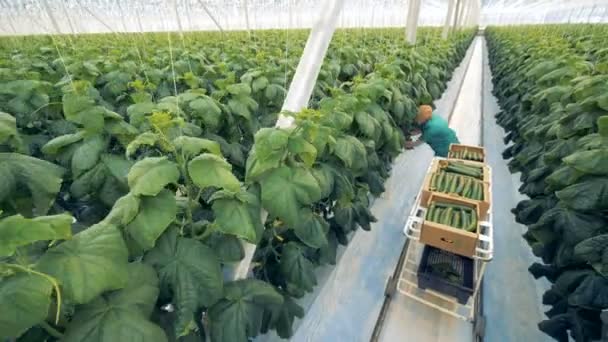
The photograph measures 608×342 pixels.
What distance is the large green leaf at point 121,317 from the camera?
3.17 ft

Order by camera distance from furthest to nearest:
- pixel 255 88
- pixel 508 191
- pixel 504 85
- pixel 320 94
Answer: pixel 504 85 < pixel 508 191 < pixel 320 94 < pixel 255 88

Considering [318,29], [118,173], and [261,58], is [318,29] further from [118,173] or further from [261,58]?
[261,58]

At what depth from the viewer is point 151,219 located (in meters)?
1.15

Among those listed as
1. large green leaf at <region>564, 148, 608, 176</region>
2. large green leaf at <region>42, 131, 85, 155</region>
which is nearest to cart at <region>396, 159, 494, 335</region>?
large green leaf at <region>564, 148, 608, 176</region>

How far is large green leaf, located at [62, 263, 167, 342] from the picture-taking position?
97cm

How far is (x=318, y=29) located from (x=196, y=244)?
1.72m

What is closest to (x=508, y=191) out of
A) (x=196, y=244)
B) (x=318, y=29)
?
(x=318, y=29)

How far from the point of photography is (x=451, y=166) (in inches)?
119

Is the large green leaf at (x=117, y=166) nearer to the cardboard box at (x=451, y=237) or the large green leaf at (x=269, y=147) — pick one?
the large green leaf at (x=269, y=147)

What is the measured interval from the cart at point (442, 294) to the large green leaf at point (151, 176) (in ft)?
5.56

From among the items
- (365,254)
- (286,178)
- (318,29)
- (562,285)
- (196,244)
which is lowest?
(365,254)

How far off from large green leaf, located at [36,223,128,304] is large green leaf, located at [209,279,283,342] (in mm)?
541

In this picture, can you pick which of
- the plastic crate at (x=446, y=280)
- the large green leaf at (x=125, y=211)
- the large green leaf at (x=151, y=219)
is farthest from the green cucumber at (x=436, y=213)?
the large green leaf at (x=125, y=211)

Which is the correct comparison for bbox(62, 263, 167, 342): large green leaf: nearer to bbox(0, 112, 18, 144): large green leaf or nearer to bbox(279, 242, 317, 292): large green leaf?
bbox(0, 112, 18, 144): large green leaf
